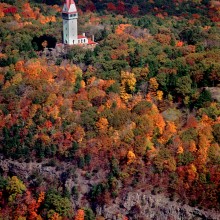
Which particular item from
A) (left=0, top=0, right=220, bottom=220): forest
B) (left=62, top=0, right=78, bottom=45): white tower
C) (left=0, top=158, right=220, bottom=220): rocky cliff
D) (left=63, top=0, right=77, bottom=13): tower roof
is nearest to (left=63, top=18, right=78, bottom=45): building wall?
(left=62, top=0, right=78, bottom=45): white tower

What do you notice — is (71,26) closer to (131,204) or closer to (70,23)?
(70,23)

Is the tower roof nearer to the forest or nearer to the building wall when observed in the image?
the building wall

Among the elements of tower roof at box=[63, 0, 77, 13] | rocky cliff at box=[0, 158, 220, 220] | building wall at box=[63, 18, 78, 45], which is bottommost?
rocky cliff at box=[0, 158, 220, 220]

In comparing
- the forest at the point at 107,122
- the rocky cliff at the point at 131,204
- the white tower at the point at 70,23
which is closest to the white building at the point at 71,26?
the white tower at the point at 70,23

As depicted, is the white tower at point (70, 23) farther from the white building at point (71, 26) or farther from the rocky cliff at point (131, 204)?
→ the rocky cliff at point (131, 204)

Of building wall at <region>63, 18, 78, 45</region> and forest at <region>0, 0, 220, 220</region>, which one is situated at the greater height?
building wall at <region>63, 18, 78, 45</region>

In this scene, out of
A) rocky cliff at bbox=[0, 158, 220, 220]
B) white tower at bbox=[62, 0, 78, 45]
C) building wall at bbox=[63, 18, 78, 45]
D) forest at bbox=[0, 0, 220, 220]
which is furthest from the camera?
building wall at bbox=[63, 18, 78, 45]

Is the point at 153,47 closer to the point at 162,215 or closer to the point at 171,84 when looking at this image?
the point at 171,84
